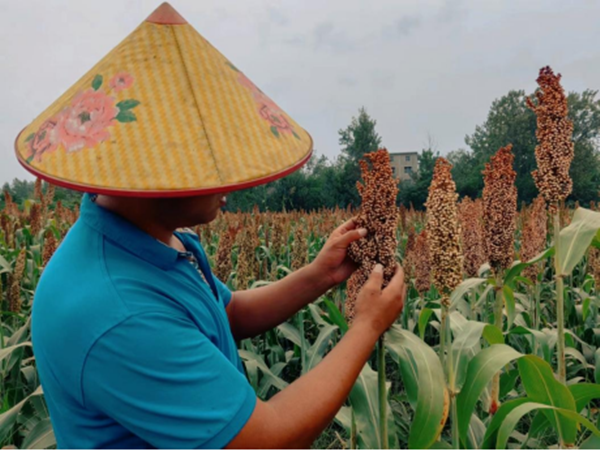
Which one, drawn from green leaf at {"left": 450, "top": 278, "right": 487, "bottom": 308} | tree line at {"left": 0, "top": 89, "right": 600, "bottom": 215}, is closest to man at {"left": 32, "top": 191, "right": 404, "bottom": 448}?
green leaf at {"left": 450, "top": 278, "right": 487, "bottom": 308}

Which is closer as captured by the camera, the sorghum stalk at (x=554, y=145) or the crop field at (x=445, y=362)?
the crop field at (x=445, y=362)

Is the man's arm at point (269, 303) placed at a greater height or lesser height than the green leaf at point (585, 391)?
greater

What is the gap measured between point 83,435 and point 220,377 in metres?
0.43

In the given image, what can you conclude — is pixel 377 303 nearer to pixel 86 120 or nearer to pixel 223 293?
pixel 223 293

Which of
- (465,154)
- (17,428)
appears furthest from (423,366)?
(465,154)

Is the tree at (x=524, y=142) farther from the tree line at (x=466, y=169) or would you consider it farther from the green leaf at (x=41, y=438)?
the green leaf at (x=41, y=438)

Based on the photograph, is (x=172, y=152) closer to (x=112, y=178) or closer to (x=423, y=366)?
(x=112, y=178)

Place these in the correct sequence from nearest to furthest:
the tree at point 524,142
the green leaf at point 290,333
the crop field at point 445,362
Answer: the crop field at point 445,362 → the green leaf at point 290,333 → the tree at point 524,142

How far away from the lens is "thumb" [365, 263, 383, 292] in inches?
62.6

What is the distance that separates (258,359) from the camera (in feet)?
11.2

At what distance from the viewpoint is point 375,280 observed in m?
1.60

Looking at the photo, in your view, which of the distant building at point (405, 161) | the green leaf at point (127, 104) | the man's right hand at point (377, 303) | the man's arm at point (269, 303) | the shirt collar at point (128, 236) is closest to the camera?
the green leaf at point (127, 104)

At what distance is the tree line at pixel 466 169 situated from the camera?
35.8 m

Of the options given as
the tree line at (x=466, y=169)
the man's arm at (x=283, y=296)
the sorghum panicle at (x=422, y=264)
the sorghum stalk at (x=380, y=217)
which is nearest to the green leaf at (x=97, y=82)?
the sorghum stalk at (x=380, y=217)
